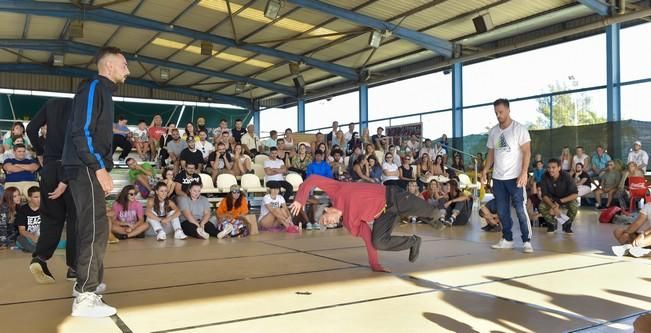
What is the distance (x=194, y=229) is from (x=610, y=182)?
10756mm

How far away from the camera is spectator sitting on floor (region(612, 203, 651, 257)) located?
5.79m

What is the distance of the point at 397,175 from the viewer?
12.9 metres

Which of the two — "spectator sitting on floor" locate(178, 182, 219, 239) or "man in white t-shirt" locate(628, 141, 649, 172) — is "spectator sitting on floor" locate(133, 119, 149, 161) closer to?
"spectator sitting on floor" locate(178, 182, 219, 239)

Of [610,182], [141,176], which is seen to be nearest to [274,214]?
[141,176]

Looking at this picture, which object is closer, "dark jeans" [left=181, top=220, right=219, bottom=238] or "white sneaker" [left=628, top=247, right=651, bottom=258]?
"white sneaker" [left=628, top=247, right=651, bottom=258]

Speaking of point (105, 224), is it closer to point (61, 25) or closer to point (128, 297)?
point (128, 297)

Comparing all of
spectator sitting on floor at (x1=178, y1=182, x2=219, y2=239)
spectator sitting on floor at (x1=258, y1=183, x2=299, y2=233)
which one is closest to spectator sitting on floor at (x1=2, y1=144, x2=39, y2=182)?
spectator sitting on floor at (x1=178, y1=182, x2=219, y2=239)

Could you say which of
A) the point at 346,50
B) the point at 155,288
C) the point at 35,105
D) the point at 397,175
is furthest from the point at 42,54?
the point at 155,288

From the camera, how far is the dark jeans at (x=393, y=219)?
4891 mm

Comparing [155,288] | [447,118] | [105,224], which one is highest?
[447,118]

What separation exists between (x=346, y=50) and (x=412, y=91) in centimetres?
401

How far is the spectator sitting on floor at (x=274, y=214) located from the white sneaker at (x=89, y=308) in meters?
6.03

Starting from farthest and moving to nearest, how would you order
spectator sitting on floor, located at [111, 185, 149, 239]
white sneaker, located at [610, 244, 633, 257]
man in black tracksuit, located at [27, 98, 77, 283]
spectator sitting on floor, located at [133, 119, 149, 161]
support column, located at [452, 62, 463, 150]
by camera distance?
support column, located at [452, 62, 463, 150]
spectator sitting on floor, located at [133, 119, 149, 161]
spectator sitting on floor, located at [111, 185, 149, 239]
white sneaker, located at [610, 244, 633, 257]
man in black tracksuit, located at [27, 98, 77, 283]

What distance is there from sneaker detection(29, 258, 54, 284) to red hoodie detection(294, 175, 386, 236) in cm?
233
